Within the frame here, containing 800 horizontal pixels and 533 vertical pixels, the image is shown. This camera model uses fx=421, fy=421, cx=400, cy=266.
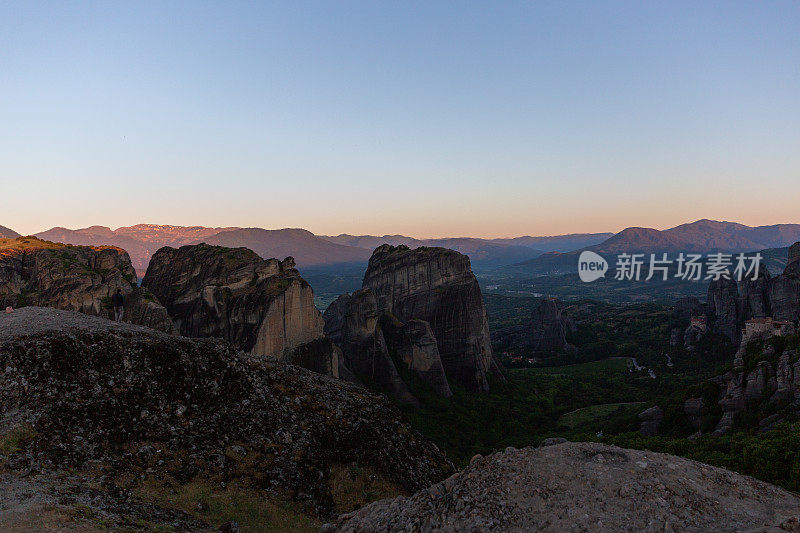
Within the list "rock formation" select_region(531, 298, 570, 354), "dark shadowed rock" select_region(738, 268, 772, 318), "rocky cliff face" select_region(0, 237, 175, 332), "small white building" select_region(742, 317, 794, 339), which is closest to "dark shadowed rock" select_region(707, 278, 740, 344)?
"dark shadowed rock" select_region(738, 268, 772, 318)

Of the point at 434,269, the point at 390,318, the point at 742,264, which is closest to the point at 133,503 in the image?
the point at 390,318

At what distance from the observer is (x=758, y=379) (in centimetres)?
3541

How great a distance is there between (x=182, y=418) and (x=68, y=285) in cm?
2669

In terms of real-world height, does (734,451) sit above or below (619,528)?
below

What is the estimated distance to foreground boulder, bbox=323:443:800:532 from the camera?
11.2 m

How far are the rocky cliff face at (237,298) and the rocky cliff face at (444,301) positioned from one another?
26.9 metres

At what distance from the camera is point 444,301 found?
75.8 meters

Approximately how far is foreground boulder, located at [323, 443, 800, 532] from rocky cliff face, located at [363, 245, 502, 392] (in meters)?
58.3

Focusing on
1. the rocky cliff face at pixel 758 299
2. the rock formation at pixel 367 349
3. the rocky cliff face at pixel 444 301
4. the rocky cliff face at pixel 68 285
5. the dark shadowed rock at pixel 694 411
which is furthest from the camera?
the rocky cliff face at pixel 758 299

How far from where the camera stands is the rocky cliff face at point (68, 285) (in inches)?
1389

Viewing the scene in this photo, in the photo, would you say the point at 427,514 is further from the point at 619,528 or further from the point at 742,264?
the point at 742,264

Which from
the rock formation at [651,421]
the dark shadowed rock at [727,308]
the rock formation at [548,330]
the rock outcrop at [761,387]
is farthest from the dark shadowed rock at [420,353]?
the dark shadowed rock at [727,308]

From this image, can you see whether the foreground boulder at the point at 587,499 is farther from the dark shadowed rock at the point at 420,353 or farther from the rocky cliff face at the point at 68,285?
the dark shadowed rock at the point at 420,353

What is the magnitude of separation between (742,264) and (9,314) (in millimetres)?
115632
